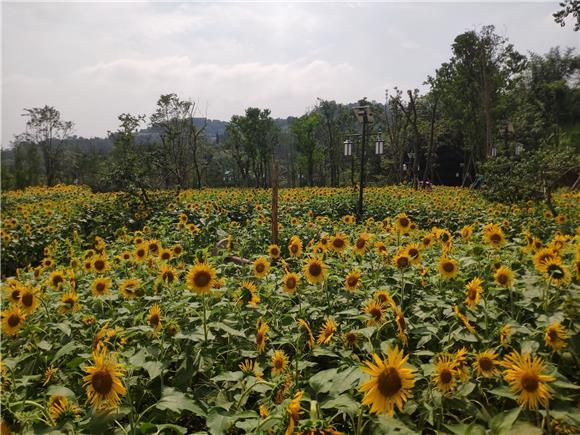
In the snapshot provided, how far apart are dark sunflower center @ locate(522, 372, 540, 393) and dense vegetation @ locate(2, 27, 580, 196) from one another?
793 centimetres

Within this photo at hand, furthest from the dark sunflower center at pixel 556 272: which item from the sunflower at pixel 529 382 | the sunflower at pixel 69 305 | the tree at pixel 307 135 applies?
the tree at pixel 307 135

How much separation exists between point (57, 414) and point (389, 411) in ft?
3.97

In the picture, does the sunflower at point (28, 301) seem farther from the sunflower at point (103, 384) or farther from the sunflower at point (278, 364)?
the sunflower at point (278, 364)

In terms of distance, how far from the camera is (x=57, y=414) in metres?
1.50

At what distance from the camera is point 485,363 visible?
59.7 inches

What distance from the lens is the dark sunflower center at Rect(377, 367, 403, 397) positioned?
1180mm

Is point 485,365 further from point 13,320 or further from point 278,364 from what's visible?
point 13,320

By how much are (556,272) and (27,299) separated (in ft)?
8.93

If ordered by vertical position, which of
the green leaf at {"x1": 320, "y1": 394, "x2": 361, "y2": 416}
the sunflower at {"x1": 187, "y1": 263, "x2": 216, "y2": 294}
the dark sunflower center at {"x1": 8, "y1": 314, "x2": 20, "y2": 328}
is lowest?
the green leaf at {"x1": 320, "y1": 394, "x2": 361, "y2": 416}

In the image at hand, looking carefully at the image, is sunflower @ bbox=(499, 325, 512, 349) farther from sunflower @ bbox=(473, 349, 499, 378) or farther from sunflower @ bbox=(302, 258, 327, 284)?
sunflower @ bbox=(302, 258, 327, 284)

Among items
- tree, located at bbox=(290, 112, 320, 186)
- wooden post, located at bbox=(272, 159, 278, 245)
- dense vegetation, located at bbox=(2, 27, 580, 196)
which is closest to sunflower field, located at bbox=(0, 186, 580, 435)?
wooden post, located at bbox=(272, 159, 278, 245)

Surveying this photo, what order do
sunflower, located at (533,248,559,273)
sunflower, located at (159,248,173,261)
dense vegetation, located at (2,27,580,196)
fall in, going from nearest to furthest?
sunflower, located at (533,248,559,273) < sunflower, located at (159,248,173,261) < dense vegetation, located at (2,27,580,196)

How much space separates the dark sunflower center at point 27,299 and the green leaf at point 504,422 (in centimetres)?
227

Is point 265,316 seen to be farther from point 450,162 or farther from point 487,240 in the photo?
point 450,162
